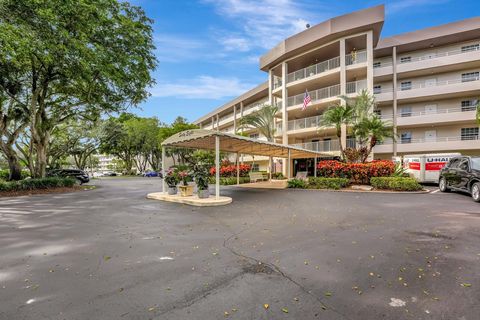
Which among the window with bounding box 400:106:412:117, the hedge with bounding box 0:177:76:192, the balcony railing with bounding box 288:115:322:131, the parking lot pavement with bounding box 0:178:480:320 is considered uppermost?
the window with bounding box 400:106:412:117

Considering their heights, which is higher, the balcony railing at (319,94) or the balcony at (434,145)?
the balcony railing at (319,94)

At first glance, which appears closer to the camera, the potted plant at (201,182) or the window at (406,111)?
the potted plant at (201,182)

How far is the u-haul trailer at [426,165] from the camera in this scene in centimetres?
1662

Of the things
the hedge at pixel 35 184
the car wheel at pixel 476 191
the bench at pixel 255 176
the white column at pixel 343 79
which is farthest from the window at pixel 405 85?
the hedge at pixel 35 184

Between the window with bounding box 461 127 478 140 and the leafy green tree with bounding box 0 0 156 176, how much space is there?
26105mm

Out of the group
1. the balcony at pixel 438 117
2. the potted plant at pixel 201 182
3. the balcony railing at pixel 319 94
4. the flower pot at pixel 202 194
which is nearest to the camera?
the potted plant at pixel 201 182

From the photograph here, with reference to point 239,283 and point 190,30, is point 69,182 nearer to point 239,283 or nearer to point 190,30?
point 190,30

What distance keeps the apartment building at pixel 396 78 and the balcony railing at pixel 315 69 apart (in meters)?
0.09

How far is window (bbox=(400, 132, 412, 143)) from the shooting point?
75.6 ft

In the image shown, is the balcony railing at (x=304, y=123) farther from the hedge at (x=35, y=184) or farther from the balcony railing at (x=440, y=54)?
the hedge at (x=35, y=184)

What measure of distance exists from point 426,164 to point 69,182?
2579cm

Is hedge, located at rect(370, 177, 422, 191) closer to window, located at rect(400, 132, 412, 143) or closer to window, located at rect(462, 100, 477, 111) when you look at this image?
window, located at rect(400, 132, 412, 143)

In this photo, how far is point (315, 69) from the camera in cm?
2359

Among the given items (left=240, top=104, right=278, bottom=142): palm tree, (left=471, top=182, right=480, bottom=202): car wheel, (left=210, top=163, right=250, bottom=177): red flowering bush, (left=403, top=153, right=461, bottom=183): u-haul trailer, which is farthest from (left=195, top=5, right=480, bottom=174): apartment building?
(left=471, top=182, right=480, bottom=202): car wheel
